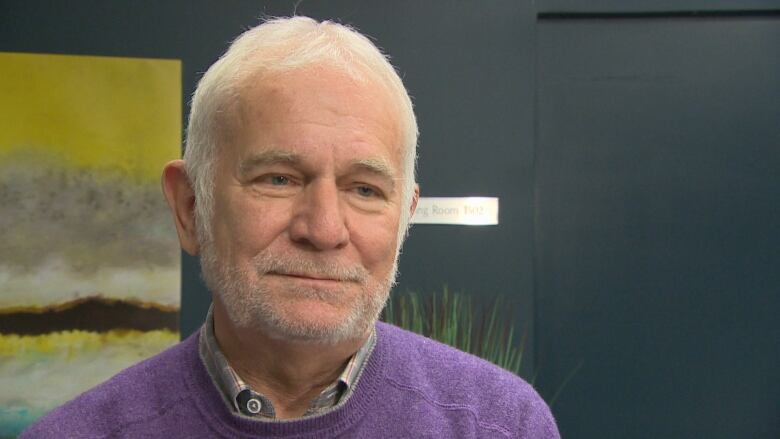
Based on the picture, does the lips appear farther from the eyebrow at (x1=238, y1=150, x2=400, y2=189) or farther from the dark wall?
the dark wall

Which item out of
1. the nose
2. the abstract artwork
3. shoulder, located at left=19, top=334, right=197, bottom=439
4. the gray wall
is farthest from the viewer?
the gray wall

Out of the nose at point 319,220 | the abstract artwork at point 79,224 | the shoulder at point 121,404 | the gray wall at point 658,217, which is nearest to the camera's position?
the nose at point 319,220

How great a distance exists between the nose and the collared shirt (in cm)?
21

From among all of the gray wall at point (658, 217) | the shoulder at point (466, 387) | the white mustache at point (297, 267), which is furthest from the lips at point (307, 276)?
the gray wall at point (658, 217)

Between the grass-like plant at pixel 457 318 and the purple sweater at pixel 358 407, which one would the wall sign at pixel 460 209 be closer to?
the grass-like plant at pixel 457 318

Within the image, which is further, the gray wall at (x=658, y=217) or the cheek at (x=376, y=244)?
the gray wall at (x=658, y=217)

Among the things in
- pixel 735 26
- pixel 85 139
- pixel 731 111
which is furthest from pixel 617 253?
pixel 85 139

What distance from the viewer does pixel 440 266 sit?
8.17 feet

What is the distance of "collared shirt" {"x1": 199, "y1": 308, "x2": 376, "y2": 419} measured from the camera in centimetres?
104

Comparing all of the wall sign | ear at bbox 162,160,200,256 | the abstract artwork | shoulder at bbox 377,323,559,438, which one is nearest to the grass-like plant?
the wall sign

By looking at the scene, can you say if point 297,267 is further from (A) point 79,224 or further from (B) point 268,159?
(A) point 79,224

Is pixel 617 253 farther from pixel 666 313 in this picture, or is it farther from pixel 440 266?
pixel 440 266

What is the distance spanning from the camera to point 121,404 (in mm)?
1082

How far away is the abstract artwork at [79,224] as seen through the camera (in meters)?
2.41
